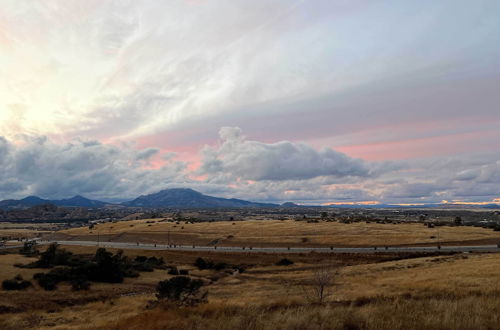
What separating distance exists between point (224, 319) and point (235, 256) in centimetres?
6235

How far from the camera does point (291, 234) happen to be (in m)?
99.2

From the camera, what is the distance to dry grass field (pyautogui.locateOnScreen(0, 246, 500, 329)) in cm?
998

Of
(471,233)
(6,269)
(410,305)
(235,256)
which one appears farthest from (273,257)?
(410,305)

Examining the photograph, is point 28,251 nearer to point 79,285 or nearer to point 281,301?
point 79,285

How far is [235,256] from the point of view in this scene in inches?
2805

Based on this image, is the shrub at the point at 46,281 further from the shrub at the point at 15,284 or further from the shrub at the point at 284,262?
the shrub at the point at 284,262

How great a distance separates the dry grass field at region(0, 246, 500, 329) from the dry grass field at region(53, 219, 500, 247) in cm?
1944

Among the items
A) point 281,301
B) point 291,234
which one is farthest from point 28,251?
point 281,301

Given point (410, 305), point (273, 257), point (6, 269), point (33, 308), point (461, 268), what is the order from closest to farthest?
point (410, 305)
point (33, 308)
point (461, 268)
point (6, 269)
point (273, 257)

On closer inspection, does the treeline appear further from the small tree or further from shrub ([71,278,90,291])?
the small tree

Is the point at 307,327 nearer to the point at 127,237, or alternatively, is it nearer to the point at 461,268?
the point at 461,268

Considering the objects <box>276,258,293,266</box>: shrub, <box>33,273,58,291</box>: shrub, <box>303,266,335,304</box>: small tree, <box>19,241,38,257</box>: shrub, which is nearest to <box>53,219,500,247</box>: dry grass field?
<box>276,258,293,266</box>: shrub

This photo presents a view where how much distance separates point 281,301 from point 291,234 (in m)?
85.3

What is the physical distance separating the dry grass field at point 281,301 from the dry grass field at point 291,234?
1944cm
